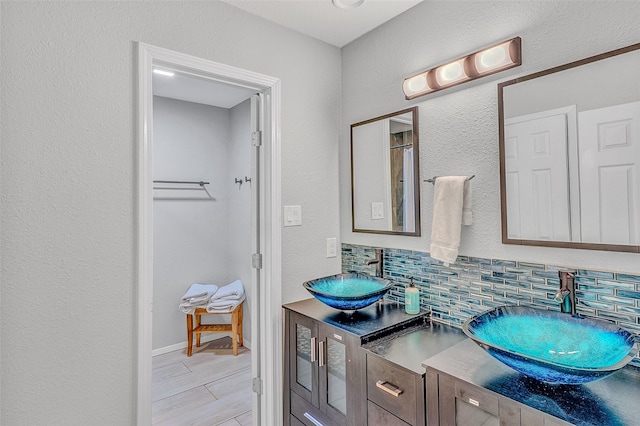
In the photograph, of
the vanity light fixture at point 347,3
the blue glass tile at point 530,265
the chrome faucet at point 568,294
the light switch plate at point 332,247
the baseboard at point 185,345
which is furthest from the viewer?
the baseboard at point 185,345

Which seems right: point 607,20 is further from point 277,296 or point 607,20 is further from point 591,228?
point 277,296

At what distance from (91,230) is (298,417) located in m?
1.42

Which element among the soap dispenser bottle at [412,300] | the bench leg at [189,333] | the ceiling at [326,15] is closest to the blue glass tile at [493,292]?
the soap dispenser bottle at [412,300]

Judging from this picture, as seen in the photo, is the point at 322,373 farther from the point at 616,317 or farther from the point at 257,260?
the point at 616,317

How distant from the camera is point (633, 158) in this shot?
1166mm

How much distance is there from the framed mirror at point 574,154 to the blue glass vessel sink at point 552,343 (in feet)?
0.96

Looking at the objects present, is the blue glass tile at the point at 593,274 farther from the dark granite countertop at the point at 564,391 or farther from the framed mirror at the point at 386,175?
the framed mirror at the point at 386,175

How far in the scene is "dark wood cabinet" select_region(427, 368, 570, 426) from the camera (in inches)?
38.0

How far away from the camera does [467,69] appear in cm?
159

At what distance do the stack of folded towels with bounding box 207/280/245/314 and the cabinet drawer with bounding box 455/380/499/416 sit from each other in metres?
2.40

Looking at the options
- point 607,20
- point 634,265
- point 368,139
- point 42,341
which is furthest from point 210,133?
point 634,265

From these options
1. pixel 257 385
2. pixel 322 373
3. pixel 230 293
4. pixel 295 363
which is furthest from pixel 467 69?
pixel 230 293

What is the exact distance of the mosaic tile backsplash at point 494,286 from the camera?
47.2 inches

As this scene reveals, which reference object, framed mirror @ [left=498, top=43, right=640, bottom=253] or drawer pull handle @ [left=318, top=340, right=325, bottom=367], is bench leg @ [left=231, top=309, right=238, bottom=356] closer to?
drawer pull handle @ [left=318, top=340, right=325, bottom=367]
